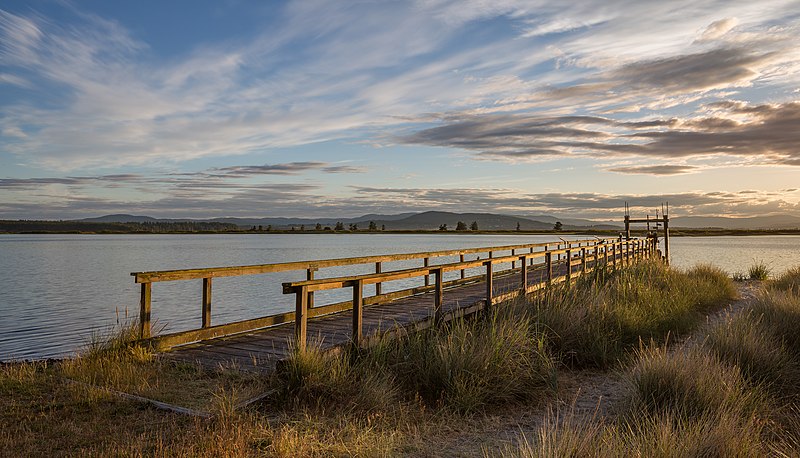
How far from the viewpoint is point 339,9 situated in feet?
53.9

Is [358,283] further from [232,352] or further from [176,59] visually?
[176,59]

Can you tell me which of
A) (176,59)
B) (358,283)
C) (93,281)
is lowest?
(93,281)

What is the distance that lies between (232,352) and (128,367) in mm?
1442

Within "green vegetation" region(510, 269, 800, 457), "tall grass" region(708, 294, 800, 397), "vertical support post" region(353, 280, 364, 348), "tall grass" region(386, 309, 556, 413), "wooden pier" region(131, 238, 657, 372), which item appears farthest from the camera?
"tall grass" region(708, 294, 800, 397)

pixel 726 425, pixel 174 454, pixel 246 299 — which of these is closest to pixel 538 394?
pixel 726 425

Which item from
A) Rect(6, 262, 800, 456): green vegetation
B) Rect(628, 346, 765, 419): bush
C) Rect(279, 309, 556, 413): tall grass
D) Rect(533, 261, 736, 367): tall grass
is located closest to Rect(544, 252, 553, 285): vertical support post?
Rect(533, 261, 736, 367): tall grass

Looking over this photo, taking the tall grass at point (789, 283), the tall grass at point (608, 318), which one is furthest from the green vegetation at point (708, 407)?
the tall grass at point (789, 283)

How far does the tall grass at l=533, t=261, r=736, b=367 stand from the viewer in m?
9.92

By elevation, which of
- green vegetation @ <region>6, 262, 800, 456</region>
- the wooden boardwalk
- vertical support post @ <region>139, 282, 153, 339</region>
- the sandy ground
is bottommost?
the sandy ground

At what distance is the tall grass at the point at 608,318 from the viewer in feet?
32.6

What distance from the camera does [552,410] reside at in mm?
7574

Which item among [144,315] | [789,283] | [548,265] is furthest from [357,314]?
[789,283]

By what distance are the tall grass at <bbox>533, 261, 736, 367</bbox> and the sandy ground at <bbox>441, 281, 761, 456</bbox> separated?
1.68 ft

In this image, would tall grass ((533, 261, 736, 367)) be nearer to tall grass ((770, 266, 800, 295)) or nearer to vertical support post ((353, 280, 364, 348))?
vertical support post ((353, 280, 364, 348))
